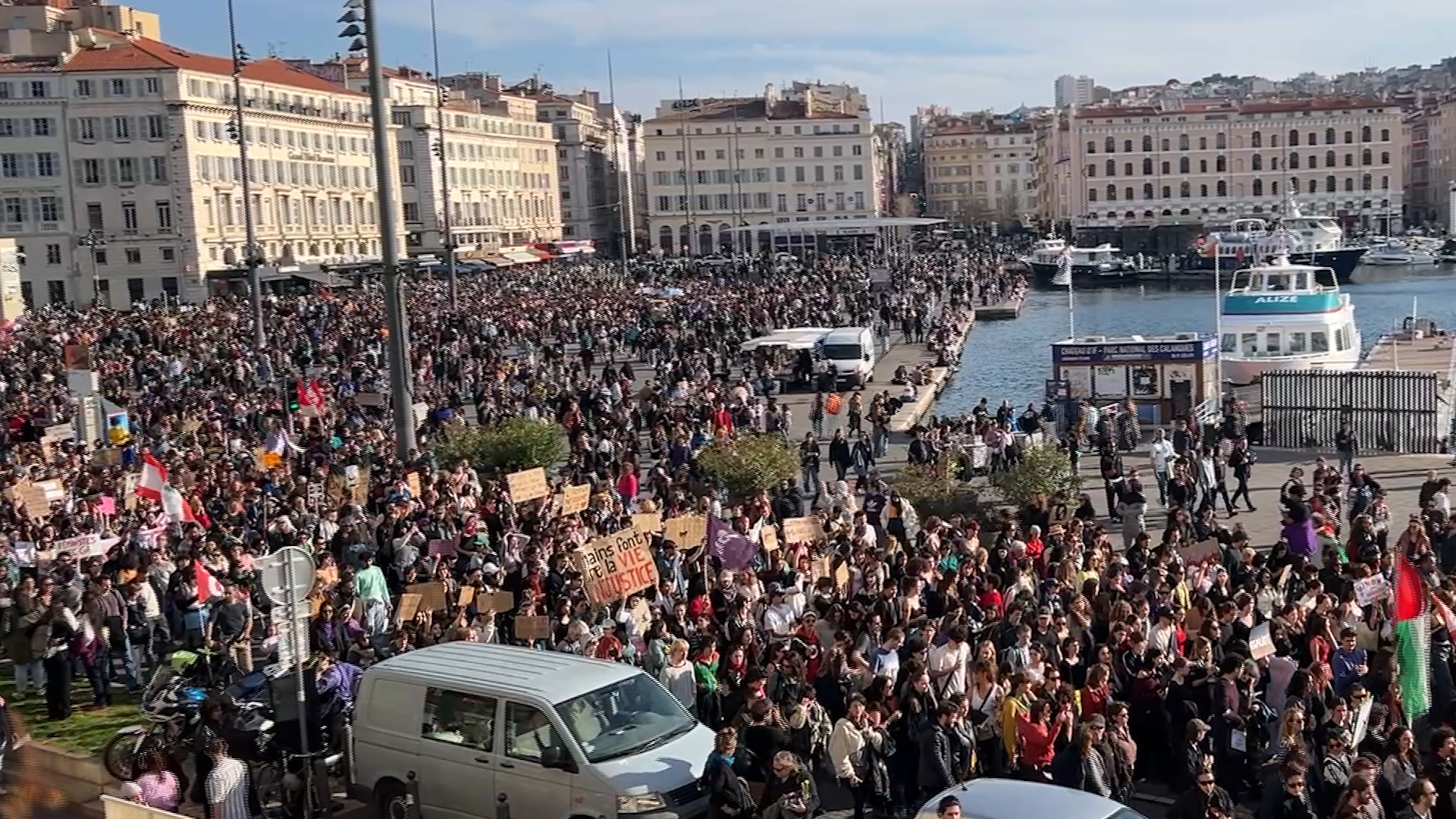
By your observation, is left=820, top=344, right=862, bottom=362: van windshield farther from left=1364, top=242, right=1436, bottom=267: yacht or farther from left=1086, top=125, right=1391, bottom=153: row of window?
left=1086, top=125, right=1391, bottom=153: row of window

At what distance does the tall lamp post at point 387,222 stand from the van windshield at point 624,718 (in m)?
11.6

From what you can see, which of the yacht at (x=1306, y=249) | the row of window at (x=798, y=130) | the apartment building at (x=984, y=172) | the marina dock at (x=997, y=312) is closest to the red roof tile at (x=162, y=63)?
the row of window at (x=798, y=130)

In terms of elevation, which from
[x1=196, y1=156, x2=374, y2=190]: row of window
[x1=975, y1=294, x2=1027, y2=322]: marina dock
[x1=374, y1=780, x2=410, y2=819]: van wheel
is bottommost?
[x1=975, y1=294, x2=1027, y2=322]: marina dock

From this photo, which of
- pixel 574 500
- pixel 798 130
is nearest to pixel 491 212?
pixel 798 130

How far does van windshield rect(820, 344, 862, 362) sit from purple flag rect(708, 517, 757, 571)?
2236 cm

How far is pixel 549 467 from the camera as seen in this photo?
25.5 m

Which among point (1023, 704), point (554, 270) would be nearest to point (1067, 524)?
point (1023, 704)

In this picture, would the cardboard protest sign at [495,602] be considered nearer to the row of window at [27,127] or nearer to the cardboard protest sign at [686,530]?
the cardboard protest sign at [686,530]

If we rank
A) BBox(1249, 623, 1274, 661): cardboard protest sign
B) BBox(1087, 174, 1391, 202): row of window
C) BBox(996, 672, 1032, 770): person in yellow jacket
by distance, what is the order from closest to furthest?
BBox(996, 672, 1032, 770): person in yellow jacket
BBox(1249, 623, 1274, 661): cardboard protest sign
BBox(1087, 174, 1391, 202): row of window

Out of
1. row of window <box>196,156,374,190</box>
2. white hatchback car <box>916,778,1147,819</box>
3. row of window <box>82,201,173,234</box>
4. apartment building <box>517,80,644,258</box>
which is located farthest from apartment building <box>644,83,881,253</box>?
white hatchback car <box>916,778,1147,819</box>

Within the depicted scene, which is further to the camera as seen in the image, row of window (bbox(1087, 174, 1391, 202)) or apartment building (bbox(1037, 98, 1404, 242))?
row of window (bbox(1087, 174, 1391, 202))

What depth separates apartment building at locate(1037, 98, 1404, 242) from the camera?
131875 millimetres

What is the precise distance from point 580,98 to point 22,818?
159 meters

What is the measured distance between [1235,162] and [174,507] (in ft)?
406
